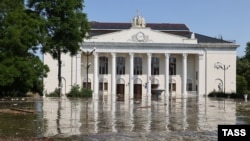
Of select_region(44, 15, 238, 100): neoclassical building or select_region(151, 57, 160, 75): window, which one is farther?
select_region(151, 57, 160, 75): window

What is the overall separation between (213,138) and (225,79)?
257 feet

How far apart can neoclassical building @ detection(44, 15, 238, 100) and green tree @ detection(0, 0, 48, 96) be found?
4307cm

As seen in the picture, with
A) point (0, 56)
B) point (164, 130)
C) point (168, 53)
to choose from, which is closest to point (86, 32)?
point (0, 56)

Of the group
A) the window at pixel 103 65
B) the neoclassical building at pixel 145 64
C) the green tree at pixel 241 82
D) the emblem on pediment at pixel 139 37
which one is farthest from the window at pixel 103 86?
the green tree at pixel 241 82

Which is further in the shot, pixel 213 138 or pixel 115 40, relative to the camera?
pixel 115 40

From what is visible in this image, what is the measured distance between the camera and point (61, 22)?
152ft

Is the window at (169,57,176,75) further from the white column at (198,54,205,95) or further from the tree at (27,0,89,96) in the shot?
the tree at (27,0,89,96)

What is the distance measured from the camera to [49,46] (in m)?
45.3

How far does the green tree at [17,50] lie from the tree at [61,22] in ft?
10.5

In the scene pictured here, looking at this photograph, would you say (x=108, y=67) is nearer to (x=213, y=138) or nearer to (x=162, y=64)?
(x=162, y=64)

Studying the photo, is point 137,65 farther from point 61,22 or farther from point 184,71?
point 61,22

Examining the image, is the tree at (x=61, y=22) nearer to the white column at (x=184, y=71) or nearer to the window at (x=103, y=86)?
the window at (x=103, y=86)

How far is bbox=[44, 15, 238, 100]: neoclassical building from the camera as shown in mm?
86625

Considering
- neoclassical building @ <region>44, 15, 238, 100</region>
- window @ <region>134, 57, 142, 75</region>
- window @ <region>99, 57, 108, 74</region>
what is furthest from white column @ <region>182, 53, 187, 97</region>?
window @ <region>99, 57, 108, 74</region>
